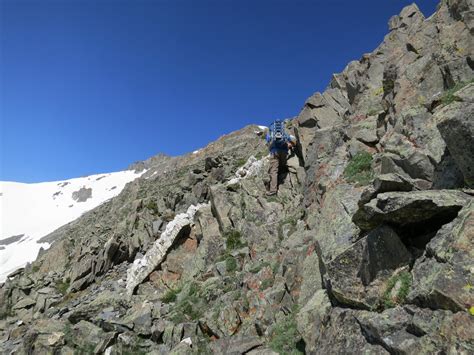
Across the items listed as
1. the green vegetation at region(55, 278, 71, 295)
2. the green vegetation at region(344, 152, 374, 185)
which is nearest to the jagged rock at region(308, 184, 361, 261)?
the green vegetation at region(344, 152, 374, 185)

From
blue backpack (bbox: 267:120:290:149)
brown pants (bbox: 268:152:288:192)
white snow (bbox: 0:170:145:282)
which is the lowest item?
brown pants (bbox: 268:152:288:192)

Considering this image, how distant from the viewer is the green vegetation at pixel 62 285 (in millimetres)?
31087

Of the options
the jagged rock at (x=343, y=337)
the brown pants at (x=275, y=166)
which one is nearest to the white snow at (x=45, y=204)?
the brown pants at (x=275, y=166)

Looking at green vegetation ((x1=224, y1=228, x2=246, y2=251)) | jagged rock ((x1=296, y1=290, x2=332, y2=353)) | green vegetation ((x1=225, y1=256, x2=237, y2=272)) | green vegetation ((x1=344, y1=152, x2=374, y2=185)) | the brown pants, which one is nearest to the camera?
jagged rock ((x1=296, y1=290, x2=332, y2=353))

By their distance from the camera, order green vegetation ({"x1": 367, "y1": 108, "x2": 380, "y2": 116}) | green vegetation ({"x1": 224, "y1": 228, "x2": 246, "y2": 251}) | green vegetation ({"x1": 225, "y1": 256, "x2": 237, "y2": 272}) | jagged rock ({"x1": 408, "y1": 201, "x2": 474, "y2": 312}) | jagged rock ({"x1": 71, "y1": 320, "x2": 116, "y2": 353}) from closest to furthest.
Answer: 1. jagged rock ({"x1": 408, "y1": 201, "x2": 474, "y2": 312})
2. jagged rock ({"x1": 71, "y1": 320, "x2": 116, "y2": 353})
3. green vegetation ({"x1": 225, "y1": 256, "x2": 237, "y2": 272})
4. green vegetation ({"x1": 367, "y1": 108, "x2": 380, "y2": 116})
5. green vegetation ({"x1": 224, "y1": 228, "x2": 246, "y2": 251})

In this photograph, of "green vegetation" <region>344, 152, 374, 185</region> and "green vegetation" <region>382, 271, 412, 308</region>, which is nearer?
"green vegetation" <region>382, 271, 412, 308</region>

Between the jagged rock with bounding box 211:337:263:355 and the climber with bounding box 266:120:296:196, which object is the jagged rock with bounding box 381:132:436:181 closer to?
the jagged rock with bounding box 211:337:263:355

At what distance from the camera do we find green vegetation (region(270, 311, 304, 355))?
35.7 ft

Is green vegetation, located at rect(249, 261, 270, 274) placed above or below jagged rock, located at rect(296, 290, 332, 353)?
above

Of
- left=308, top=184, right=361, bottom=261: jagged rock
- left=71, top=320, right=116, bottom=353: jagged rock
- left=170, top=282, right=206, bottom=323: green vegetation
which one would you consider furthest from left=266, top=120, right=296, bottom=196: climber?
left=71, top=320, right=116, bottom=353: jagged rock

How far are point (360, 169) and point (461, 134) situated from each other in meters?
7.23

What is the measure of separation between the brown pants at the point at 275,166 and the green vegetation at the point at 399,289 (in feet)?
55.9

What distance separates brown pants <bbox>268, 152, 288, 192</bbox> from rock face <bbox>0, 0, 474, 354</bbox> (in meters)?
0.63

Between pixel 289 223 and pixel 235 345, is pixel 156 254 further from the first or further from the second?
pixel 235 345
